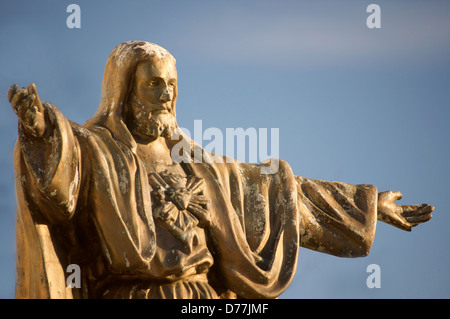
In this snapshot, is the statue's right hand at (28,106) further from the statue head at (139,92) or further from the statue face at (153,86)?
the statue face at (153,86)

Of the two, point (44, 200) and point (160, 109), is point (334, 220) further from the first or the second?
point (44, 200)

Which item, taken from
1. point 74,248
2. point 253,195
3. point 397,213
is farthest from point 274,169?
point 74,248

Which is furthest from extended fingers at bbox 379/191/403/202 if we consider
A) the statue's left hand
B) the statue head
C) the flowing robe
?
the statue head

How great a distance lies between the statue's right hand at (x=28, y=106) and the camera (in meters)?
8.65

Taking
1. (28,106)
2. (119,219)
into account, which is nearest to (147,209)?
(119,219)

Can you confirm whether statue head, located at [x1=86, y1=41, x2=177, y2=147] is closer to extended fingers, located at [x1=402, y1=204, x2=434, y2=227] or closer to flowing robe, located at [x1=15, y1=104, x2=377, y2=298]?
flowing robe, located at [x1=15, y1=104, x2=377, y2=298]

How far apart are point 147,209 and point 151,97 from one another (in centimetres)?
95

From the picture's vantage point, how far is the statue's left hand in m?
10.5

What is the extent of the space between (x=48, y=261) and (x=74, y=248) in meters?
0.33

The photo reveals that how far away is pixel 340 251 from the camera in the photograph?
10.3 metres

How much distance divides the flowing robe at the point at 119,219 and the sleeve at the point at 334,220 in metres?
0.02

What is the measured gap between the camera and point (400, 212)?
10.5 m

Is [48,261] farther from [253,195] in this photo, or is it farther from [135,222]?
[253,195]

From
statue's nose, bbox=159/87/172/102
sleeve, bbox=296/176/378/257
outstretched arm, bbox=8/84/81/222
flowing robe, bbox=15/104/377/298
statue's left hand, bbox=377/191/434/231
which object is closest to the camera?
outstretched arm, bbox=8/84/81/222
